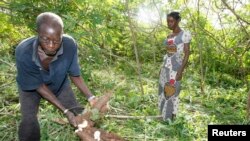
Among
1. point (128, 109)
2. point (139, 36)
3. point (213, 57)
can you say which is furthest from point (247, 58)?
point (128, 109)

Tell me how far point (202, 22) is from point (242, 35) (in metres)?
0.79

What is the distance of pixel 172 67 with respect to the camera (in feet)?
14.5

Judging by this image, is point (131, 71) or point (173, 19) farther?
point (131, 71)

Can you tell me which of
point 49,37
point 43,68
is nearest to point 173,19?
point 43,68

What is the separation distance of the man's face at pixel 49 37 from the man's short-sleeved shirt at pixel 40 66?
20 cm

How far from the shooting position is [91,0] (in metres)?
4.24

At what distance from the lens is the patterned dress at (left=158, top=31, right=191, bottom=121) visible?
14.2ft

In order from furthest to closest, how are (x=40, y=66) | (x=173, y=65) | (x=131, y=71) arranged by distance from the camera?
1. (x=131, y=71)
2. (x=173, y=65)
3. (x=40, y=66)

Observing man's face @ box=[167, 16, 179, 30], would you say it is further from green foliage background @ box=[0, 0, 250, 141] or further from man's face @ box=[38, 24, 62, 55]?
man's face @ box=[38, 24, 62, 55]

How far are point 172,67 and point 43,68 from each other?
79.6 inches

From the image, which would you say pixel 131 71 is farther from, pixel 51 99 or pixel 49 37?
pixel 49 37

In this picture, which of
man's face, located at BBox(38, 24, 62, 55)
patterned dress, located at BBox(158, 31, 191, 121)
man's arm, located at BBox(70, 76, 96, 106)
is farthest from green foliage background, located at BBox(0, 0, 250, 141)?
man's face, located at BBox(38, 24, 62, 55)

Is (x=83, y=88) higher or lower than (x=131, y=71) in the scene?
higher

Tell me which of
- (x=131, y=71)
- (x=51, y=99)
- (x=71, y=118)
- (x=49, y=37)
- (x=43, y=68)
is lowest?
(x=131, y=71)
